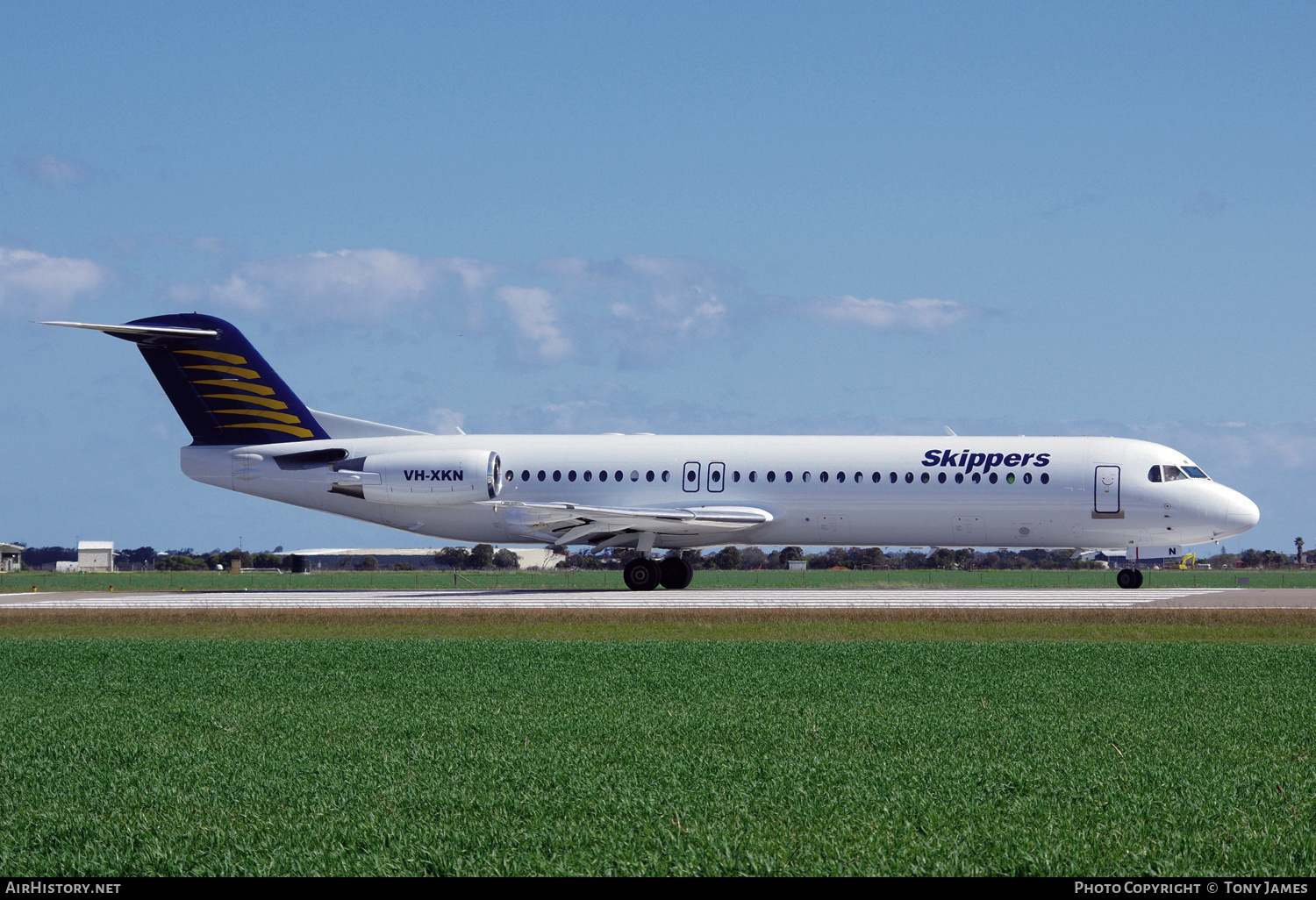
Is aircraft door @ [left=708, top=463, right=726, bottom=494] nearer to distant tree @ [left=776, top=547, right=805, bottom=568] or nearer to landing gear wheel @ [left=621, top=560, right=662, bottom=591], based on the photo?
landing gear wheel @ [left=621, top=560, right=662, bottom=591]

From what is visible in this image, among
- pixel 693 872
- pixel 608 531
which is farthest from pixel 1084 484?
pixel 693 872

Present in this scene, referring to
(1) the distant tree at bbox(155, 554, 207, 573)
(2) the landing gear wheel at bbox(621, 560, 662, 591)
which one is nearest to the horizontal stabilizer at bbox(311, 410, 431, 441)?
(2) the landing gear wheel at bbox(621, 560, 662, 591)

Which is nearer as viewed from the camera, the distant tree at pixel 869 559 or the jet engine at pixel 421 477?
the jet engine at pixel 421 477

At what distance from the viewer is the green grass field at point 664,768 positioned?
654cm

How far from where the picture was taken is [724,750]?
370 inches

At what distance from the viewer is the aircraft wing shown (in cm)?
3180

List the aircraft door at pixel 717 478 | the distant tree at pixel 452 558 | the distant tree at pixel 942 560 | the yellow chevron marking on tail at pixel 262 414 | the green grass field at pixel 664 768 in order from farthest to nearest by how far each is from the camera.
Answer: the distant tree at pixel 452 558
the distant tree at pixel 942 560
the yellow chevron marking on tail at pixel 262 414
the aircraft door at pixel 717 478
the green grass field at pixel 664 768

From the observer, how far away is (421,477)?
33.8 meters

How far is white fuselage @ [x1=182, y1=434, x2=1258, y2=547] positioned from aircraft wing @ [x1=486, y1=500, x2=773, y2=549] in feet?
0.61

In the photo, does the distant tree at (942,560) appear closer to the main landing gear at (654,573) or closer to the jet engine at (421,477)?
the main landing gear at (654,573)

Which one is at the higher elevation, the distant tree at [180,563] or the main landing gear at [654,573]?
the main landing gear at [654,573]

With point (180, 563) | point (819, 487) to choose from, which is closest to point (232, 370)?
point (819, 487)

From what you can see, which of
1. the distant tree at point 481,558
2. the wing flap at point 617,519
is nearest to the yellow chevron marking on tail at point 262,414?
the wing flap at point 617,519

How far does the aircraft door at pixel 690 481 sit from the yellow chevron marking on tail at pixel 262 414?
1115 cm
